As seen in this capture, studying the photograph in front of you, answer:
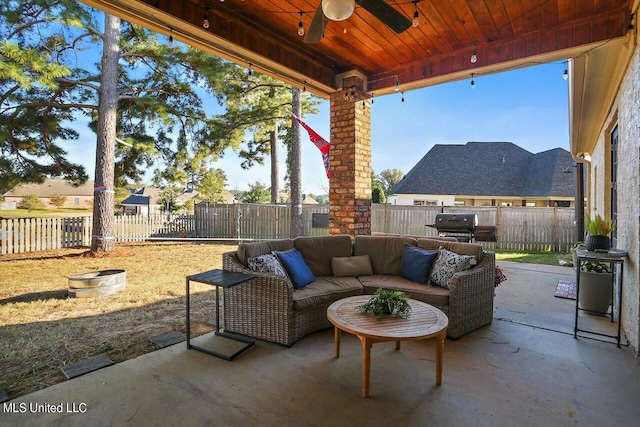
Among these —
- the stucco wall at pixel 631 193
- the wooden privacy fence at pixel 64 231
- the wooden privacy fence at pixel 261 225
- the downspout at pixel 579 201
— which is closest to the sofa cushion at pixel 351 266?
the stucco wall at pixel 631 193

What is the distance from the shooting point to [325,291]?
3.17 metres

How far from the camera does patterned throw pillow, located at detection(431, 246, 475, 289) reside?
325 centimetres

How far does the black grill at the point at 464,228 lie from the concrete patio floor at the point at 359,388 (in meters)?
2.28

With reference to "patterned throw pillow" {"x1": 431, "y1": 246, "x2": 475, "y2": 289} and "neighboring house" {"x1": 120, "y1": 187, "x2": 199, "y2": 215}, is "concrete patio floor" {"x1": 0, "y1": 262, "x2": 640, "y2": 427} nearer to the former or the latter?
"patterned throw pillow" {"x1": 431, "y1": 246, "x2": 475, "y2": 289}

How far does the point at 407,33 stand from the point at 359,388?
334cm

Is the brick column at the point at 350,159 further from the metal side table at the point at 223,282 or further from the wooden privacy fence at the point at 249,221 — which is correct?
the wooden privacy fence at the point at 249,221

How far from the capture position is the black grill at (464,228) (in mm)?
5090

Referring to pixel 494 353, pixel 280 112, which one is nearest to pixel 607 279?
pixel 494 353

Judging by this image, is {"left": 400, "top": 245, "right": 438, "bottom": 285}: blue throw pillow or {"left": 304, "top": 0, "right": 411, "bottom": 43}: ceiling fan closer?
{"left": 304, "top": 0, "right": 411, "bottom": 43}: ceiling fan

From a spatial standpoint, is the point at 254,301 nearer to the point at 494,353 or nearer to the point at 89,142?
the point at 494,353

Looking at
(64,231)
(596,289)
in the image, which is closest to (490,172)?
(596,289)

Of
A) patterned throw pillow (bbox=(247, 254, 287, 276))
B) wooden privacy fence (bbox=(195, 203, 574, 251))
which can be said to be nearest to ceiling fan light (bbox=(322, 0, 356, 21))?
patterned throw pillow (bbox=(247, 254, 287, 276))

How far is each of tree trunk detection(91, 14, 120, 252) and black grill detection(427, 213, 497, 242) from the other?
24.6 ft

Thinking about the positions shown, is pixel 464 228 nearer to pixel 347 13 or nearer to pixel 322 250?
pixel 322 250
